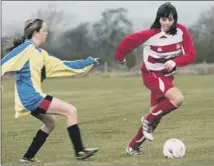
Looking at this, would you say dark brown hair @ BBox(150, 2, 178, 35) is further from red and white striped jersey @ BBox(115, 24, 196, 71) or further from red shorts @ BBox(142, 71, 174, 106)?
red shorts @ BBox(142, 71, 174, 106)

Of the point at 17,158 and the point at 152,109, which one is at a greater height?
the point at 152,109

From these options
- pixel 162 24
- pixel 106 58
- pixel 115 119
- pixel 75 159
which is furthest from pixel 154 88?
pixel 106 58

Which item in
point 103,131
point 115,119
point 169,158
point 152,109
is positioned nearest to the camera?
point 169,158

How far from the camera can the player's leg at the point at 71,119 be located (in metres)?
8.03

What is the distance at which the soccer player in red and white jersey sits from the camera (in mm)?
8406

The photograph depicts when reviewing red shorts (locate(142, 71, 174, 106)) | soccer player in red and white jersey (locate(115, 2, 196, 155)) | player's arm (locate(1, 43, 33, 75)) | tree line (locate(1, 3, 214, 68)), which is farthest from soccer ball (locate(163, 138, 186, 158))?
tree line (locate(1, 3, 214, 68))

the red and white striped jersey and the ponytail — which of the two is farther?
the red and white striped jersey

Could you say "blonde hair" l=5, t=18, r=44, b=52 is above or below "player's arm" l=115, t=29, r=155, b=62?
above

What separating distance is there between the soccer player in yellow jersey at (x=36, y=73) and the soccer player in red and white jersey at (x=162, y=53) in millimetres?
1084

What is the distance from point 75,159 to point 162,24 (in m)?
2.40

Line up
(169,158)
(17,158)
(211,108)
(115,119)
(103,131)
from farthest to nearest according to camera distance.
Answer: (211,108) < (115,119) < (103,131) < (17,158) < (169,158)

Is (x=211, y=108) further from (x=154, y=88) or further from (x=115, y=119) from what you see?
(x=154, y=88)

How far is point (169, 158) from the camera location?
8.22m

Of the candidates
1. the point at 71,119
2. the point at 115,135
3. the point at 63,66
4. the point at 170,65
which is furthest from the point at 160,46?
the point at 115,135
